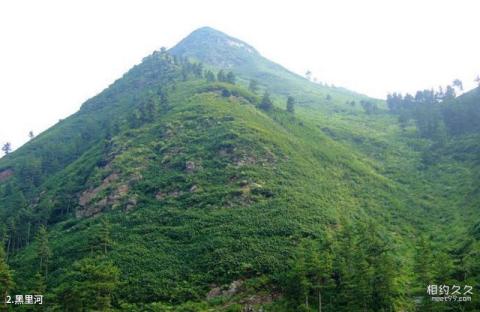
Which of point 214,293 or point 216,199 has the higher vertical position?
point 216,199

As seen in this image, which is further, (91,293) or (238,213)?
(238,213)

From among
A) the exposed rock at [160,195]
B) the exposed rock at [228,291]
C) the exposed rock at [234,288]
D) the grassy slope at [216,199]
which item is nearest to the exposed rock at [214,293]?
the exposed rock at [228,291]

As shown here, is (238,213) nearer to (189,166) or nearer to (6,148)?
(189,166)

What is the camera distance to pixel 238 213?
245 feet

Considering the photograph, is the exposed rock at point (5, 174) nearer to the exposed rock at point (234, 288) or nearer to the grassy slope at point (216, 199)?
the grassy slope at point (216, 199)

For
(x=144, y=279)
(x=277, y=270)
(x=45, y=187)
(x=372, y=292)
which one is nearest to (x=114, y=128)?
(x=45, y=187)

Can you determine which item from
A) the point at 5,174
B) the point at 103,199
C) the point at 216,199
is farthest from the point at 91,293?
the point at 5,174

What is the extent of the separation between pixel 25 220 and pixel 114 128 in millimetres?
41242

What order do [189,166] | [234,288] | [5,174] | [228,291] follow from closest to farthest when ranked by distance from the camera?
[228,291], [234,288], [189,166], [5,174]

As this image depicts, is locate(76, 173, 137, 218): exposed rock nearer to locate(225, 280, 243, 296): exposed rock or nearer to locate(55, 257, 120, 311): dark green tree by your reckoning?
locate(55, 257, 120, 311): dark green tree

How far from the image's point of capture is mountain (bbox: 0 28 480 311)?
176ft

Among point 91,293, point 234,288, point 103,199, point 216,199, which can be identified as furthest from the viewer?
point 103,199

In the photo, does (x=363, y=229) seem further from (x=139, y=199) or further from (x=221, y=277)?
(x=139, y=199)

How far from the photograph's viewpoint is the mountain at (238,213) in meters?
53.6
